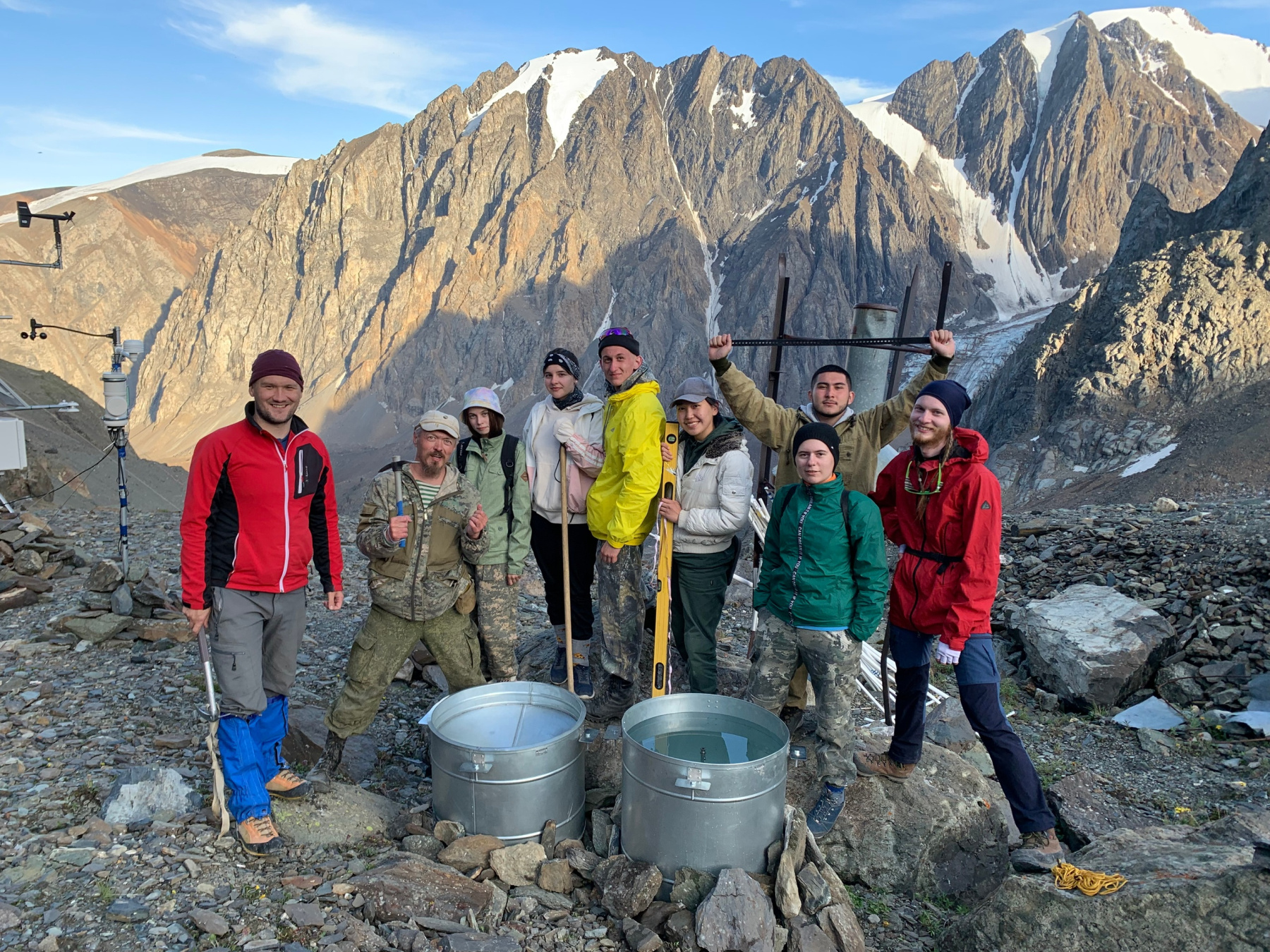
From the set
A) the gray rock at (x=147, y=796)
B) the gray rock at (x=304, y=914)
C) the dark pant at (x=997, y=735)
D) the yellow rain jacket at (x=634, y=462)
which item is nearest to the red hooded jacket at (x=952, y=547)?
the dark pant at (x=997, y=735)

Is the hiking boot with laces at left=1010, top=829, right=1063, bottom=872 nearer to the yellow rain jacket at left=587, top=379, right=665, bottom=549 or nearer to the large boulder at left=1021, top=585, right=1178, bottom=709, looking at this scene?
the yellow rain jacket at left=587, top=379, right=665, bottom=549

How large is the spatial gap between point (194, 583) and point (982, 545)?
3.69 meters

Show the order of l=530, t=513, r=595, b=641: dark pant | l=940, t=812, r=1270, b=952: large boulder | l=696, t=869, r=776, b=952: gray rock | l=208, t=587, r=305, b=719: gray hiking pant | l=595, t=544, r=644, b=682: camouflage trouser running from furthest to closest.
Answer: l=530, t=513, r=595, b=641: dark pant < l=595, t=544, r=644, b=682: camouflage trouser < l=208, t=587, r=305, b=719: gray hiking pant < l=696, t=869, r=776, b=952: gray rock < l=940, t=812, r=1270, b=952: large boulder

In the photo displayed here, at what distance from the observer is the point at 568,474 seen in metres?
5.01

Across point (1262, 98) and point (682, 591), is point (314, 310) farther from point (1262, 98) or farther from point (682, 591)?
point (1262, 98)

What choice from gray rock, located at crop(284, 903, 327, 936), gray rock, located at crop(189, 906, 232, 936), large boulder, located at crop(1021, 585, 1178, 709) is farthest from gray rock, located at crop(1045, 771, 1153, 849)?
gray rock, located at crop(189, 906, 232, 936)

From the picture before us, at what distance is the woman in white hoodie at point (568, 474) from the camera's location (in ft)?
16.1

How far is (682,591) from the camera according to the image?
4.63 m

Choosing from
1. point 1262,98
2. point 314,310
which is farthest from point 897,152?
point 314,310

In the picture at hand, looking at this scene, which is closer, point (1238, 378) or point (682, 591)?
point (682, 591)

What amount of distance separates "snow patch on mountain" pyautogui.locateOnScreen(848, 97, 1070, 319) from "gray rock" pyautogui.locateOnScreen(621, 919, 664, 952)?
7896cm

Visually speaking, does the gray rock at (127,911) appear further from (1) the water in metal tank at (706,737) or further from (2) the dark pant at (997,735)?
(2) the dark pant at (997,735)

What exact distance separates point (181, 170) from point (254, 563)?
416 ft

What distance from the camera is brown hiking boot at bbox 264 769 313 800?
13.0 ft
